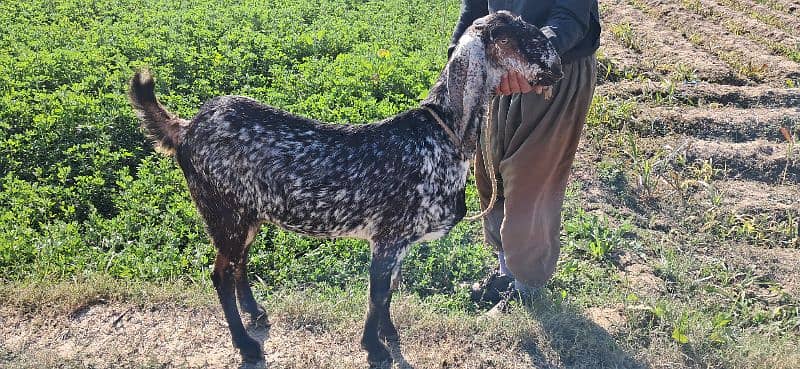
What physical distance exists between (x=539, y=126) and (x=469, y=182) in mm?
2370

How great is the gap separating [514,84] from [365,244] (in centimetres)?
230

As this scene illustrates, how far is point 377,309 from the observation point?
431 centimetres

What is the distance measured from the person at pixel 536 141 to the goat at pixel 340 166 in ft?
1.16

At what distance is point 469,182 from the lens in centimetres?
687

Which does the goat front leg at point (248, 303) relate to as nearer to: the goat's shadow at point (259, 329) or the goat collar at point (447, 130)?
the goat's shadow at point (259, 329)

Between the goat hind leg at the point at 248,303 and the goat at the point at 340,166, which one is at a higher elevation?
the goat at the point at 340,166

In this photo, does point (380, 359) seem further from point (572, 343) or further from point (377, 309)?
point (572, 343)

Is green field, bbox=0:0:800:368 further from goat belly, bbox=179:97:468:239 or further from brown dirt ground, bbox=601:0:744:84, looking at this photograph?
goat belly, bbox=179:97:468:239

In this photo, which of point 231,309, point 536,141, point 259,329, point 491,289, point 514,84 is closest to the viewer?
point 514,84

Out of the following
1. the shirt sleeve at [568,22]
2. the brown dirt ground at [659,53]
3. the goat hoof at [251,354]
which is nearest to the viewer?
the shirt sleeve at [568,22]

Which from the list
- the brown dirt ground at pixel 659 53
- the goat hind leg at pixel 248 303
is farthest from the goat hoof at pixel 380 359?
the brown dirt ground at pixel 659 53

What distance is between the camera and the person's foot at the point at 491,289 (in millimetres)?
5367

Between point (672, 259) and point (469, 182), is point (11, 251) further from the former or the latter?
point (672, 259)

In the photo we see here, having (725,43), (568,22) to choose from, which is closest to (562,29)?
(568,22)
